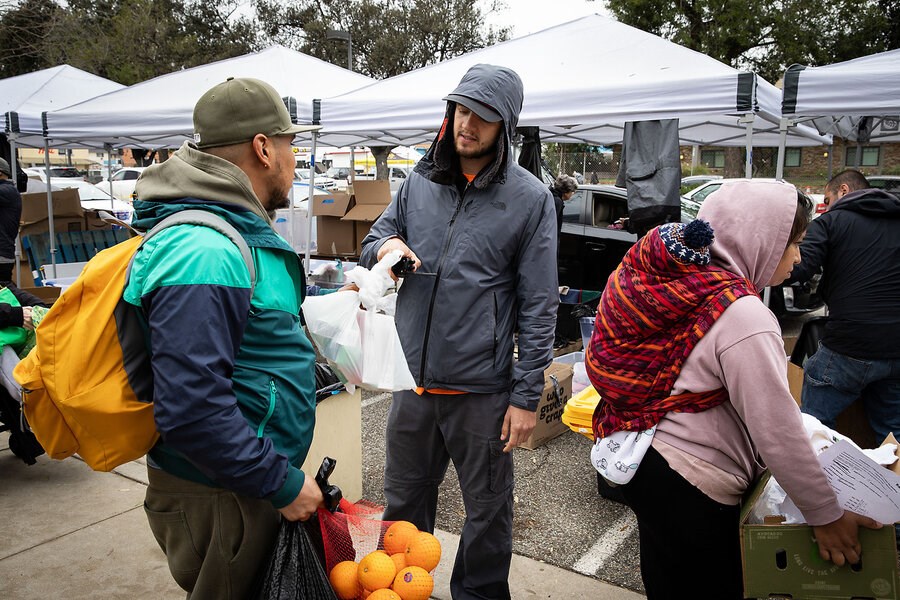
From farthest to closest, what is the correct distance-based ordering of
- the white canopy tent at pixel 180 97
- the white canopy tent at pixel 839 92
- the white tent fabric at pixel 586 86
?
the white canopy tent at pixel 180 97
the white tent fabric at pixel 586 86
the white canopy tent at pixel 839 92

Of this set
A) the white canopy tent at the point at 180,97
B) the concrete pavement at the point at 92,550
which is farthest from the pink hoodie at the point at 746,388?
the white canopy tent at the point at 180,97

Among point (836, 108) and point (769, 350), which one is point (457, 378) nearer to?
point (769, 350)

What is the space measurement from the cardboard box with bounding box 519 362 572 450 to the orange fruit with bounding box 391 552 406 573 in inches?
108

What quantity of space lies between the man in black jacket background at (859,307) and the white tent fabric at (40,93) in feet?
27.0

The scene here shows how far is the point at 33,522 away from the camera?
350cm

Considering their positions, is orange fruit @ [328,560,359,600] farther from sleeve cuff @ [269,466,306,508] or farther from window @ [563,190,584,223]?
window @ [563,190,584,223]

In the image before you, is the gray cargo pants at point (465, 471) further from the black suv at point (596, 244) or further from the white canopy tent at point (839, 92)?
the black suv at point (596, 244)

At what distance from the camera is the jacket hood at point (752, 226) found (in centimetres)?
173

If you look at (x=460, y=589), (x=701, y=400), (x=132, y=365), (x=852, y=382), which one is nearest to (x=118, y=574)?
(x=460, y=589)

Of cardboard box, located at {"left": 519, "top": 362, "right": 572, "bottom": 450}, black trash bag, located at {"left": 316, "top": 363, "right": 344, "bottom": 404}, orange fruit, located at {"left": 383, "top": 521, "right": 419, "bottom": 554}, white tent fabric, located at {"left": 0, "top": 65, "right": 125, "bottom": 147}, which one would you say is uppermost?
white tent fabric, located at {"left": 0, "top": 65, "right": 125, "bottom": 147}

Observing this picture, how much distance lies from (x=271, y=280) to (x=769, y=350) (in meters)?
1.17

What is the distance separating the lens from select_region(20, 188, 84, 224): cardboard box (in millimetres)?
8883

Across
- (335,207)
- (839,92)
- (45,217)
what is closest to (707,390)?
(839,92)

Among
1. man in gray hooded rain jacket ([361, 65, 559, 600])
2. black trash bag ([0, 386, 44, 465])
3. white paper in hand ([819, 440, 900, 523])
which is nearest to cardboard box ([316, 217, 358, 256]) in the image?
black trash bag ([0, 386, 44, 465])
